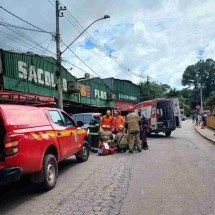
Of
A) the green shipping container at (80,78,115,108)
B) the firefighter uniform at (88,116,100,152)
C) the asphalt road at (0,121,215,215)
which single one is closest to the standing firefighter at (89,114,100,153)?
the firefighter uniform at (88,116,100,152)

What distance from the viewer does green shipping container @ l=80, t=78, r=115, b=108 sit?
35.4 metres

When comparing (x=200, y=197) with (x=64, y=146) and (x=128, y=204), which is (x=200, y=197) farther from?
(x=64, y=146)

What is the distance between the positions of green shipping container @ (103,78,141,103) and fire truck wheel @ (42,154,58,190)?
44844 mm

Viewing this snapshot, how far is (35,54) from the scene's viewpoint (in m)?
24.0

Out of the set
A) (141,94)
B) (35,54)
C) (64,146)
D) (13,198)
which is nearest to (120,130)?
(64,146)

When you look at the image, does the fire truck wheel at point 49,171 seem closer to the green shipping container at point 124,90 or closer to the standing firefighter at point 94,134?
the standing firefighter at point 94,134

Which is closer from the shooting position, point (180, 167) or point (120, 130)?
point (180, 167)

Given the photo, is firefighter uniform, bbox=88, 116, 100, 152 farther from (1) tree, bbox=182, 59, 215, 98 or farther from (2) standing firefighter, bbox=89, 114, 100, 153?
(1) tree, bbox=182, 59, 215, 98

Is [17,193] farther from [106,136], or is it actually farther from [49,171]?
[106,136]

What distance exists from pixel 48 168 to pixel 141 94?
2458 inches

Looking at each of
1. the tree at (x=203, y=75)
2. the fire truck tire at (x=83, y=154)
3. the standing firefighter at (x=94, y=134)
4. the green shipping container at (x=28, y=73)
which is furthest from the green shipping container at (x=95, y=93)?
the tree at (x=203, y=75)

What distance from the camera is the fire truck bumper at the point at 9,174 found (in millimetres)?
5794

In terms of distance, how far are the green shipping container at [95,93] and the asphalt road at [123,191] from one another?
2480cm

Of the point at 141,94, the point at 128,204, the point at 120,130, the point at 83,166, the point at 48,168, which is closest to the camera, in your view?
the point at 128,204
